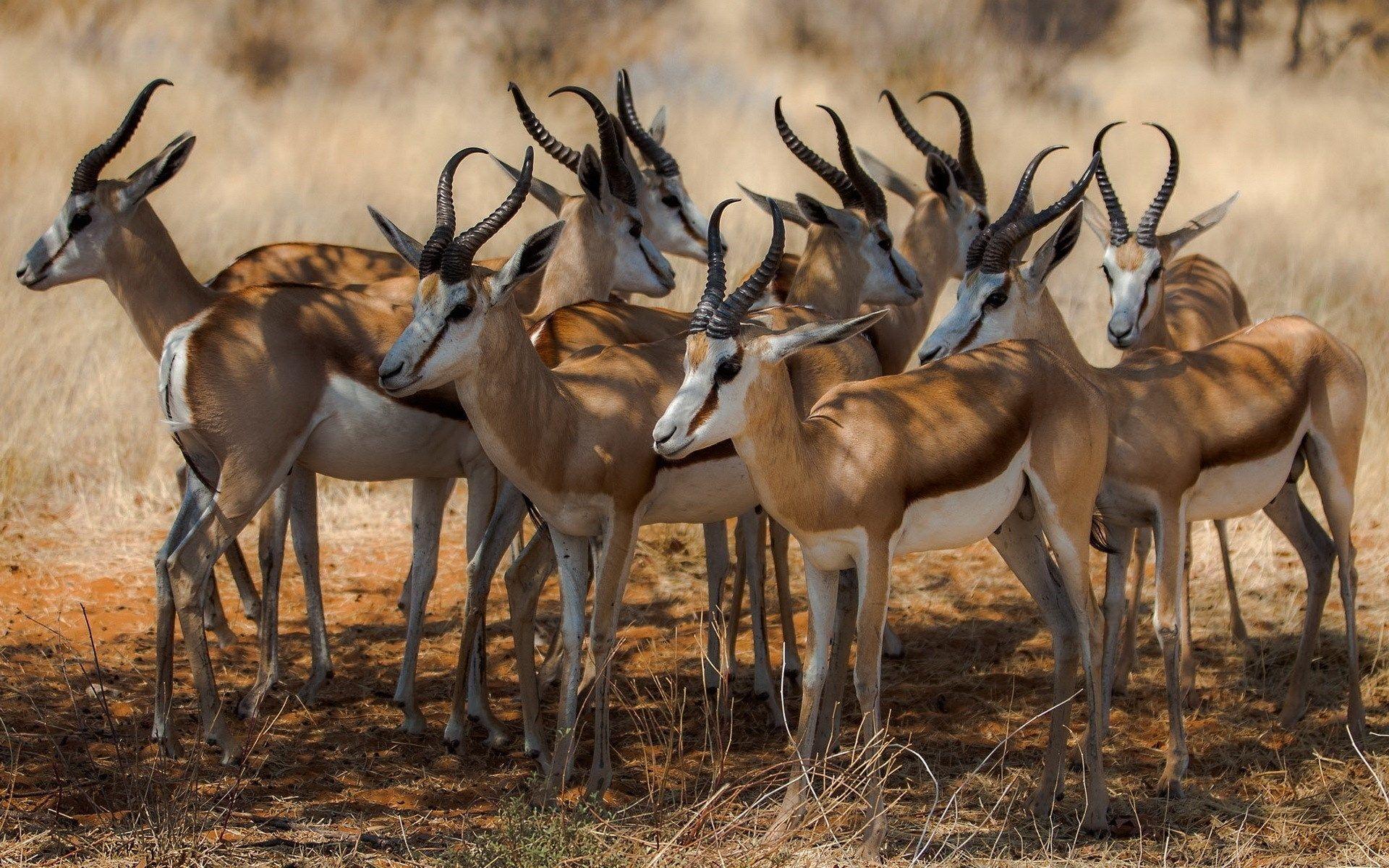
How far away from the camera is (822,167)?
7.98 m

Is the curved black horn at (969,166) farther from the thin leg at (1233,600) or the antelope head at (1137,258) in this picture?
the thin leg at (1233,600)

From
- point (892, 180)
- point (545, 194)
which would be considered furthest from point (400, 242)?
point (892, 180)

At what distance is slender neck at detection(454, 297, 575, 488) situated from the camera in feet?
18.7

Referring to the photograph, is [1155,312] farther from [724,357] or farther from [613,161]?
[724,357]

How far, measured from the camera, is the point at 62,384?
10695mm

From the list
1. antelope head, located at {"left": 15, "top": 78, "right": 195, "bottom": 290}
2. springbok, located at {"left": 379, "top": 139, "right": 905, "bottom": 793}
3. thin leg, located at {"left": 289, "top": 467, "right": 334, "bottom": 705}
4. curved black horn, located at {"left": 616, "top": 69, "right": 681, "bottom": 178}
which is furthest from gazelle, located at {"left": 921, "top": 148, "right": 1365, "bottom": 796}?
antelope head, located at {"left": 15, "top": 78, "right": 195, "bottom": 290}

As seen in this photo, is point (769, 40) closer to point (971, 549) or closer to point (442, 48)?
point (442, 48)

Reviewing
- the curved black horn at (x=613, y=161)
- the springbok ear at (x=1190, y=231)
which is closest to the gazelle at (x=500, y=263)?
the curved black horn at (x=613, y=161)

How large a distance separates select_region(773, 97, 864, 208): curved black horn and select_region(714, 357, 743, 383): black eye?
2.94m

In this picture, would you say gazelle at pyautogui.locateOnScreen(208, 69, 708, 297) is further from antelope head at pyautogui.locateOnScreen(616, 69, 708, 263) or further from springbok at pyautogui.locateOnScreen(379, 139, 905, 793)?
springbok at pyautogui.locateOnScreen(379, 139, 905, 793)

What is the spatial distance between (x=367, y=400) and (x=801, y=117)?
1475 centimetres

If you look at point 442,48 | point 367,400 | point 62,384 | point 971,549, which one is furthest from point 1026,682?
point 442,48

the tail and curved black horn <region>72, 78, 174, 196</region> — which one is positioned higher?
curved black horn <region>72, 78, 174, 196</region>

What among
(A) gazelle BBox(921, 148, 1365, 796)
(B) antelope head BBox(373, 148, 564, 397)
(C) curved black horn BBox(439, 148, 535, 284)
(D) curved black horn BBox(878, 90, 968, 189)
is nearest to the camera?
(B) antelope head BBox(373, 148, 564, 397)
